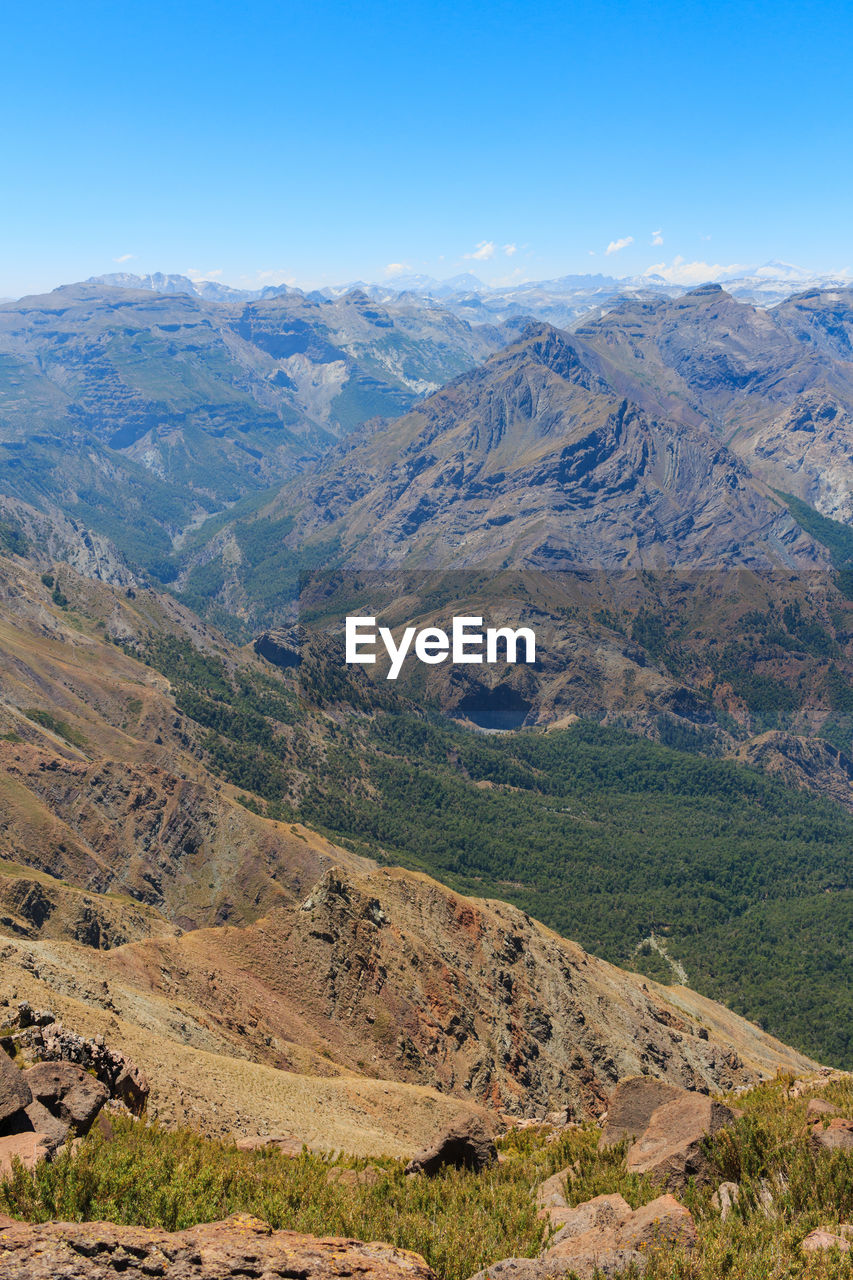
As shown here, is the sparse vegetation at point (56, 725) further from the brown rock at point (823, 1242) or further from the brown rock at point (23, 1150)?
the brown rock at point (823, 1242)

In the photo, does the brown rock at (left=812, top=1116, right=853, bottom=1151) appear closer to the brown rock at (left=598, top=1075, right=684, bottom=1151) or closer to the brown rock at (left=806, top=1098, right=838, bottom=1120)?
the brown rock at (left=806, top=1098, right=838, bottom=1120)

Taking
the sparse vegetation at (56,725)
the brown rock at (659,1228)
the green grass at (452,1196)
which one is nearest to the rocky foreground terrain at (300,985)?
the green grass at (452,1196)

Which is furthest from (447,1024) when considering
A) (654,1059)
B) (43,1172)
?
(43,1172)

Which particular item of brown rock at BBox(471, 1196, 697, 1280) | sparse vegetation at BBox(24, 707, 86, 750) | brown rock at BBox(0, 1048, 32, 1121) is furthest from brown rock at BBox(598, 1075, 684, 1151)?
sparse vegetation at BBox(24, 707, 86, 750)

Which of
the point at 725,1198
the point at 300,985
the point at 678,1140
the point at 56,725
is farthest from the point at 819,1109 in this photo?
the point at 56,725

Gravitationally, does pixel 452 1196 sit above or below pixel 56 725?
above

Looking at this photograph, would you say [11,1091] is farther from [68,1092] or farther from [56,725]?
[56,725]
